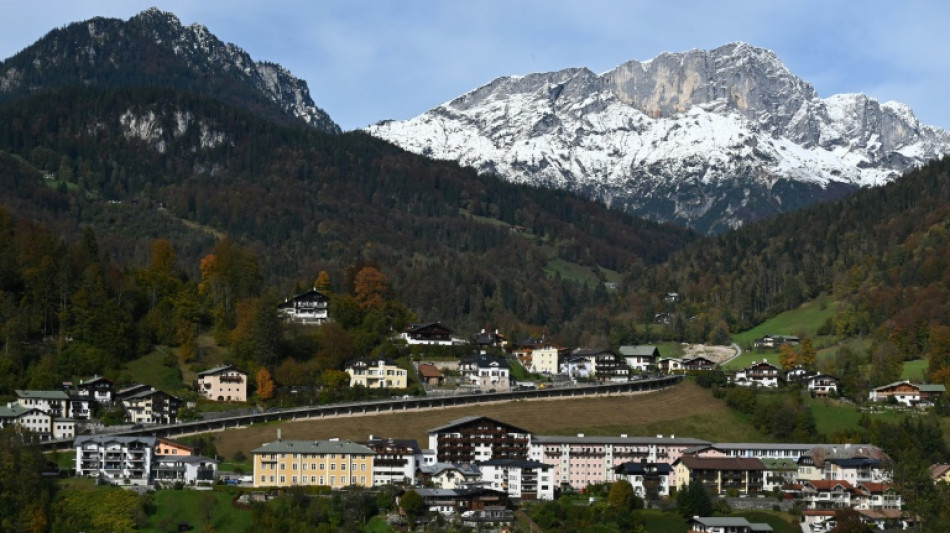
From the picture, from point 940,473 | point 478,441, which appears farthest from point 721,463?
point 478,441

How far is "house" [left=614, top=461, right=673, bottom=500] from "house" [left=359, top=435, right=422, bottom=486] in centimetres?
1443

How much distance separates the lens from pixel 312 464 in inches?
3644

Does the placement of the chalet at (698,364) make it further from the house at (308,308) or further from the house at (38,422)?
the house at (38,422)

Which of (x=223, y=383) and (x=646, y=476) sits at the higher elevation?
(x=223, y=383)

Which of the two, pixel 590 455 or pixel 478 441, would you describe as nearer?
pixel 590 455

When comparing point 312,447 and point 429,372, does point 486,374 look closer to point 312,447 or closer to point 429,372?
point 429,372

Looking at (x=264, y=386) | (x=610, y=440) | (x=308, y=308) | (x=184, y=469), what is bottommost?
(x=184, y=469)

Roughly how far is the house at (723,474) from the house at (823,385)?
26273mm

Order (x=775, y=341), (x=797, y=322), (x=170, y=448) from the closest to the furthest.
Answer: (x=170, y=448) < (x=775, y=341) < (x=797, y=322)

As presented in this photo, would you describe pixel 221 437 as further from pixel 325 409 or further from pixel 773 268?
pixel 773 268

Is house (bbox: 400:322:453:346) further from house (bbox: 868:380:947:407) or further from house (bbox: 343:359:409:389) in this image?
house (bbox: 868:380:947:407)

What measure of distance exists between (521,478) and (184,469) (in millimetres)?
21407

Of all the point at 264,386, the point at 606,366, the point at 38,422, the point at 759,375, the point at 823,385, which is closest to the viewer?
the point at 38,422

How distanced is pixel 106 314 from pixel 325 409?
64.5ft
